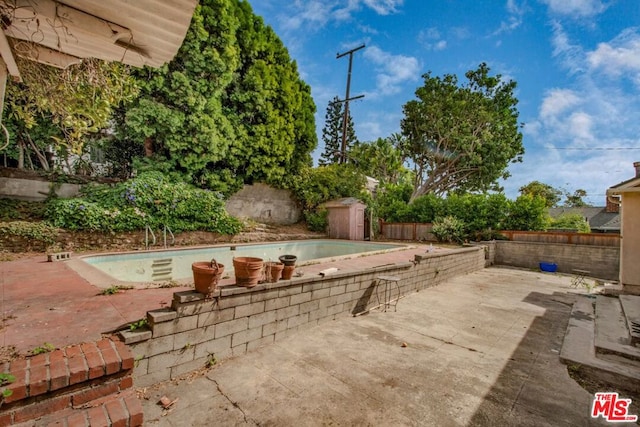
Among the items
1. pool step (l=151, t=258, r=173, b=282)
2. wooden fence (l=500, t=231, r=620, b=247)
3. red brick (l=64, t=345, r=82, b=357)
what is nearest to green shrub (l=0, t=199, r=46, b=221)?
pool step (l=151, t=258, r=173, b=282)

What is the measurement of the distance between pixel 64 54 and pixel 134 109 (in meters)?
9.53

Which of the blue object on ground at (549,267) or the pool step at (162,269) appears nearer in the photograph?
the pool step at (162,269)

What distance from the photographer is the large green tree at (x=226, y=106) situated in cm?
1042

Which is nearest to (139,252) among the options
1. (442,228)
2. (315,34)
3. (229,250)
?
(229,250)

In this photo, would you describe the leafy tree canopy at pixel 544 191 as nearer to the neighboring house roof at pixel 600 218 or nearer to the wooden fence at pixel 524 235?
the neighboring house roof at pixel 600 218

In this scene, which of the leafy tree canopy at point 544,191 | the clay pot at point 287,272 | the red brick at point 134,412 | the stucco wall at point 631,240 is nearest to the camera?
the red brick at point 134,412

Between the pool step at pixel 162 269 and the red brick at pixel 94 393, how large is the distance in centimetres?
603

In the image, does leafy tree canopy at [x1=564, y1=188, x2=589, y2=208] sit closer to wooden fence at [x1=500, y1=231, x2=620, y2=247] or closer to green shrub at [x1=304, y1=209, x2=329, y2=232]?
wooden fence at [x1=500, y1=231, x2=620, y2=247]

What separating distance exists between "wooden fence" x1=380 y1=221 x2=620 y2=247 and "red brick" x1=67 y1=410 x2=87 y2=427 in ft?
45.2

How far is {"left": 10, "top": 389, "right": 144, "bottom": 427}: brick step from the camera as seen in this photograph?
1689mm

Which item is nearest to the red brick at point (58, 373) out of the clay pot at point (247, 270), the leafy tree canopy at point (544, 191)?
the clay pot at point (247, 270)

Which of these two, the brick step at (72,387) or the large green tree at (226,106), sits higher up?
the large green tree at (226,106)

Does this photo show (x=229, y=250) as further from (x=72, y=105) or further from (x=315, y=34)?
(x=315, y=34)

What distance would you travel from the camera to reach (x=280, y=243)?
11.2m
